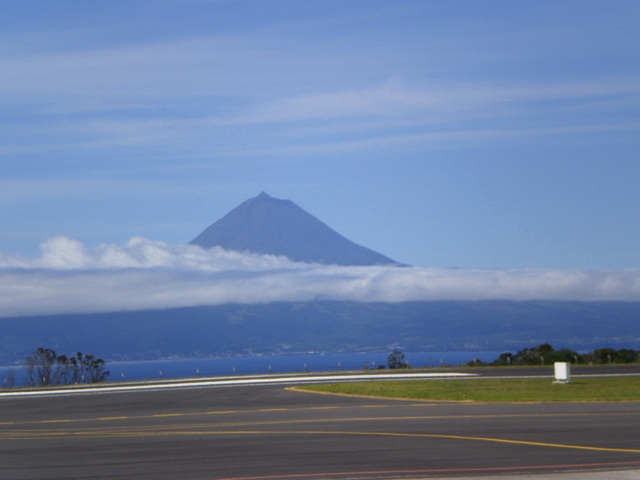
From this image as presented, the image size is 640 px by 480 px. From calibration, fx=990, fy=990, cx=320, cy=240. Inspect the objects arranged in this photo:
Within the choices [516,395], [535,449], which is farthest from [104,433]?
[516,395]

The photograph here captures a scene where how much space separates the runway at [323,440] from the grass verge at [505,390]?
244cm

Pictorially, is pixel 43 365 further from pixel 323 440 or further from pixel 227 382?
pixel 323 440

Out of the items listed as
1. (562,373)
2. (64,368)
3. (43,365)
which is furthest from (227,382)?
(64,368)

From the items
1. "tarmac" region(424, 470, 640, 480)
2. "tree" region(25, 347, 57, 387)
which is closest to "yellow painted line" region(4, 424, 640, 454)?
"tarmac" region(424, 470, 640, 480)

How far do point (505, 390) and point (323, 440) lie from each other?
1802cm

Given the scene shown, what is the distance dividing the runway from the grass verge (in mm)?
2436

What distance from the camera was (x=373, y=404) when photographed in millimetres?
35031

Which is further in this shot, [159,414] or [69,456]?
[159,414]

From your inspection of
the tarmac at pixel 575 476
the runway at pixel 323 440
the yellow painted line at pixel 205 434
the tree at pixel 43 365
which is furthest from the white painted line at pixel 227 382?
the tarmac at pixel 575 476

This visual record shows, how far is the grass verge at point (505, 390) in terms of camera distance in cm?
3562

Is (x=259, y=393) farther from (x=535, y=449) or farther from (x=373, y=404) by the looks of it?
Answer: (x=535, y=449)

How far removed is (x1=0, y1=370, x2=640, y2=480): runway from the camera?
61.9 ft

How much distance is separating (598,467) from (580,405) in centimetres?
1394

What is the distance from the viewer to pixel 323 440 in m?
23.4
